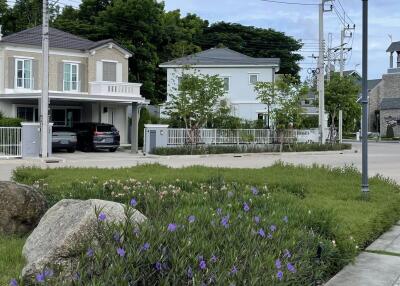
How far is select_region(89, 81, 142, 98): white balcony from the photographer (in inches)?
1458

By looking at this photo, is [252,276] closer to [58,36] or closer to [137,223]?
[137,223]

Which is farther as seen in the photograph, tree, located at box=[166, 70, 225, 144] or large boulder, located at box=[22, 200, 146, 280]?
tree, located at box=[166, 70, 225, 144]

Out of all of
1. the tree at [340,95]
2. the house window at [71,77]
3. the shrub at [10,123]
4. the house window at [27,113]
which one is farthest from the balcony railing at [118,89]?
the tree at [340,95]

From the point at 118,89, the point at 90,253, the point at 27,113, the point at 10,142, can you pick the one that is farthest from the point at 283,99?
the point at 90,253

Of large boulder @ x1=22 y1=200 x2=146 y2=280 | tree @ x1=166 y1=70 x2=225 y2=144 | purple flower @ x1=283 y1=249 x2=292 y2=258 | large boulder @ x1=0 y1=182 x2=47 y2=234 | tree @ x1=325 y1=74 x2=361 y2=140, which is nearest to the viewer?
large boulder @ x1=22 y1=200 x2=146 y2=280

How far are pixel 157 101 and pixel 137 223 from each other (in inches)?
1962

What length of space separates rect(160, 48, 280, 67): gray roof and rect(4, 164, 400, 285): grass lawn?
35.2 m

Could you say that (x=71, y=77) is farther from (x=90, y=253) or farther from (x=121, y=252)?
(x=121, y=252)

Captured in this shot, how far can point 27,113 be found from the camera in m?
36.9

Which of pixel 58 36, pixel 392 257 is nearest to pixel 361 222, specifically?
pixel 392 257

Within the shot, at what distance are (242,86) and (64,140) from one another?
69.9ft

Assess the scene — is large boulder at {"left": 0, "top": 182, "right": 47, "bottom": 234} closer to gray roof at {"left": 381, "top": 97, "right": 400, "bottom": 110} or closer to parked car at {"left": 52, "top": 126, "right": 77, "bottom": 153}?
parked car at {"left": 52, "top": 126, "right": 77, "bottom": 153}

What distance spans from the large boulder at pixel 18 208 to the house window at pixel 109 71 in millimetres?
33089

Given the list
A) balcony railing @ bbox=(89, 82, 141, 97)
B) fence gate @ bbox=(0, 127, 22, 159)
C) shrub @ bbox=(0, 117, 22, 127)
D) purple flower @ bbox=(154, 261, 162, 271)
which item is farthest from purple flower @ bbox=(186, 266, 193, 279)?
balcony railing @ bbox=(89, 82, 141, 97)
